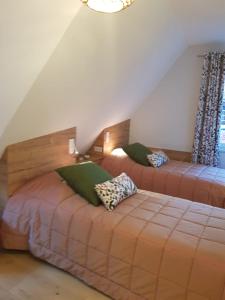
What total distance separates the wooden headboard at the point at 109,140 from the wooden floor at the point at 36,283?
6.06ft

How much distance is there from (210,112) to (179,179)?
1238mm

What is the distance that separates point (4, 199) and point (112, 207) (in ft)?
3.45

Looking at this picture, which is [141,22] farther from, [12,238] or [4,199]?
[12,238]

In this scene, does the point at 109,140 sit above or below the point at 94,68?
below

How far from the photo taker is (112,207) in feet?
7.17

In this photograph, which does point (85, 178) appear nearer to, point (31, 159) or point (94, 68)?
point (31, 159)

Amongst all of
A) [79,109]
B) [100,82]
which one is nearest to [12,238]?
[79,109]

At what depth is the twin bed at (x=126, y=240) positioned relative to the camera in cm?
166

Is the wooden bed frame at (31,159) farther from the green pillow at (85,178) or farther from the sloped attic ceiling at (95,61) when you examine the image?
the green pillow at (85,178)

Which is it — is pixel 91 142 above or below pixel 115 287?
above

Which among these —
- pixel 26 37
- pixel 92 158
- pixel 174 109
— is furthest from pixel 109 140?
pixel 26 37

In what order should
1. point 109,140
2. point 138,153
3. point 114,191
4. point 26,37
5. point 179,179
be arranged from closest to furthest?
point 26,37, point 114,191, point 179,179, point 138,153, point 109,140

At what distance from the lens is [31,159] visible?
2.63 m

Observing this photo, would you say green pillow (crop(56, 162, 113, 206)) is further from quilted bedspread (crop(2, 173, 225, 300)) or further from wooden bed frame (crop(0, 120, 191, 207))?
wooden bed frame (crop(0, 120, 191, 207))
